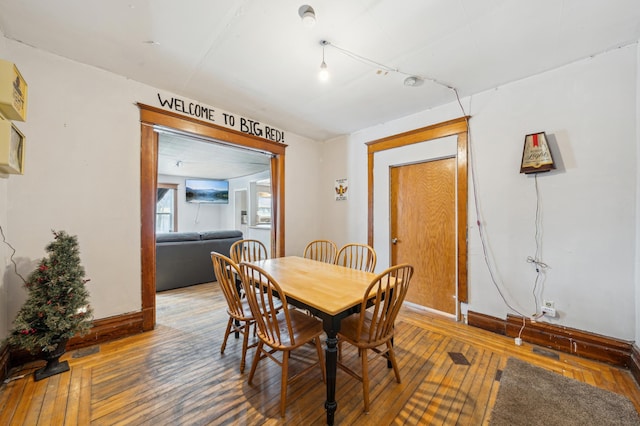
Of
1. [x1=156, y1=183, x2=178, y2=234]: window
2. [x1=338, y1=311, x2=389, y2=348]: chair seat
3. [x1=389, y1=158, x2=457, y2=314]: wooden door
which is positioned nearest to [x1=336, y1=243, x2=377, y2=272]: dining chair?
[x1=389, y1=158, x2=457, y2=314]: wooden door

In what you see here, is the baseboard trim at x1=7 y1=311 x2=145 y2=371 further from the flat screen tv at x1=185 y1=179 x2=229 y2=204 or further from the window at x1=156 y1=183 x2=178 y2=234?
the flat screen tv at x1=185 y1=179 x2=229 y2=204

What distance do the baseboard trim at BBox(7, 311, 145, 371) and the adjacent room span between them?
1 cm

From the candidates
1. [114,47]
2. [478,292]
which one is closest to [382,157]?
[478,292]

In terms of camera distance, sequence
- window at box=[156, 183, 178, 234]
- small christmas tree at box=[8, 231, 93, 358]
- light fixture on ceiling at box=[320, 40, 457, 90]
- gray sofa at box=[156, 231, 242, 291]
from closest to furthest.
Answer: small christmas tree at box=[8, 231, 93, 358] → light fixture on ceiling at box=[320, 40, 457, 90] → gray sofa at box=[156, 231, 242, 291] → window at box=[156, 183, 178, 234]

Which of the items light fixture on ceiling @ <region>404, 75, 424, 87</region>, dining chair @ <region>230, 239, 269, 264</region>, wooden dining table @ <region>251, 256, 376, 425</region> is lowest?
wooden dining table @ <region>251, 256, 376, 425</region>

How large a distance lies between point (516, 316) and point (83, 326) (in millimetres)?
3782

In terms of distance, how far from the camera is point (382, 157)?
351cm

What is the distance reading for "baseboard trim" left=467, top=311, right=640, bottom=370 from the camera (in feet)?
6.28

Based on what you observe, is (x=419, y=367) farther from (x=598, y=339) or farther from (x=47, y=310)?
(x=47, y=310)

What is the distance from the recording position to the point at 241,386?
1.72 metres

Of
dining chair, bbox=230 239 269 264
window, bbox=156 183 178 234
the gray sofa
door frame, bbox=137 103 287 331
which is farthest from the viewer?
window, bbox=156 183 178 234

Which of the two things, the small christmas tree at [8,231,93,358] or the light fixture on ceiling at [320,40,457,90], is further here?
the light fixture on ceiling at [320,40,457,90]

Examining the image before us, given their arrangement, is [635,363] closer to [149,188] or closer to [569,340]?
[569,340]

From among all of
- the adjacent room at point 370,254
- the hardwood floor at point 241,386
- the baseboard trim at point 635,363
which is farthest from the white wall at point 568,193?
the hardwood floor at point 241,386
